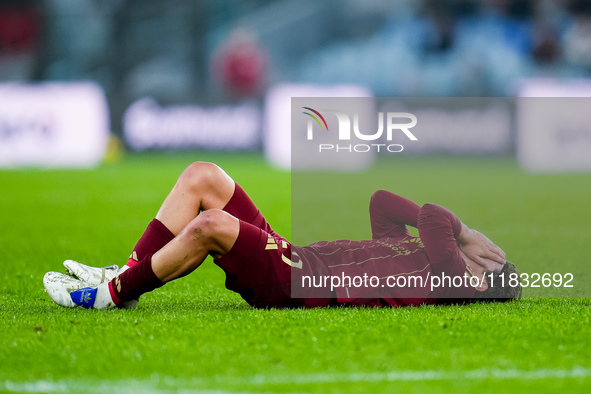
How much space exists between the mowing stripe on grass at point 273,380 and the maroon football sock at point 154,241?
1358 mm

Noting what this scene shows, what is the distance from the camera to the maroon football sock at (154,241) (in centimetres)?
473

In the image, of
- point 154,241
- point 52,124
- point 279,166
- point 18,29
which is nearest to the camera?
point 154,241

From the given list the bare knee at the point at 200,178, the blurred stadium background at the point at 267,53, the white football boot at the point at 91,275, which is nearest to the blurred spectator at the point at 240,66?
the blurred stadium background at the point at 267,53

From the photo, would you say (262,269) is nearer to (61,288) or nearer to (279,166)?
(61,288)

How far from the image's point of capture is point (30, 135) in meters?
17.6

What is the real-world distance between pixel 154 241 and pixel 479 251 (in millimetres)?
1700

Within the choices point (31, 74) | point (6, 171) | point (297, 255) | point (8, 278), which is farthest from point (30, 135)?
point (297, 255)

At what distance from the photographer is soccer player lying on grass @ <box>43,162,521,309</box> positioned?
438cm

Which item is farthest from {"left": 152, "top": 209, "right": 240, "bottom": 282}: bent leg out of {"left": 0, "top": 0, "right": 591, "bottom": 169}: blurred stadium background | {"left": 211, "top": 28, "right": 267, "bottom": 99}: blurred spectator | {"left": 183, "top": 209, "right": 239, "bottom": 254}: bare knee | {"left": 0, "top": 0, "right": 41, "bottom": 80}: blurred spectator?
{"left": 0, "top": 0, "right": 41, "bottom": 80}: blurred spectator

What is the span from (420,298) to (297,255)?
0.72 metres

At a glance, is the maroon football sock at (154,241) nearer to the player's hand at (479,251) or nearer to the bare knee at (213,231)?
the bare knee at (213,231)

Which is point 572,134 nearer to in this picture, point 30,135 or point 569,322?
point 30,135

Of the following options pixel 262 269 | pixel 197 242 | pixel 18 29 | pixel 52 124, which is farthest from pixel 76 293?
pixel 18 29

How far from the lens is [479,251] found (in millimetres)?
4668
